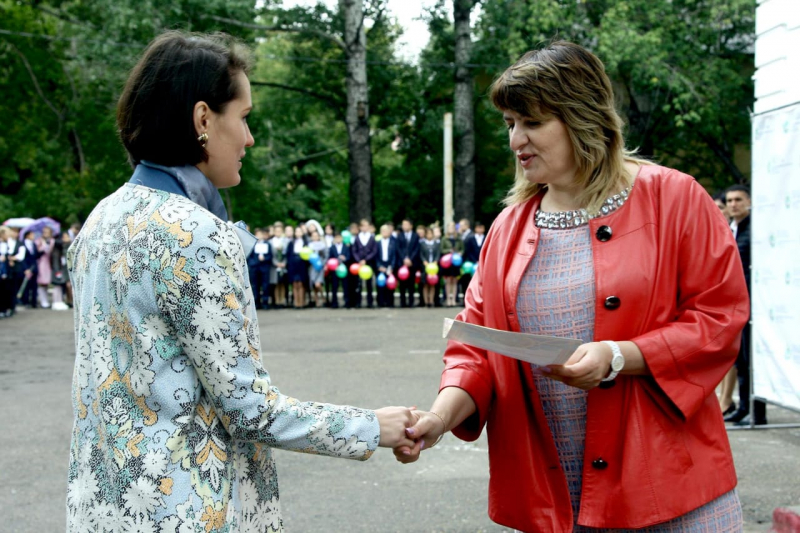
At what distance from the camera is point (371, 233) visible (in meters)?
21.3

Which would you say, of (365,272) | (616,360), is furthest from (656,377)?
(365,272)

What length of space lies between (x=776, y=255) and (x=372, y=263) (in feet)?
47.5

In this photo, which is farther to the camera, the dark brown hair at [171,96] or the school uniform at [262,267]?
the school uniform at [262,267]

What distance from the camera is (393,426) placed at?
2.50m

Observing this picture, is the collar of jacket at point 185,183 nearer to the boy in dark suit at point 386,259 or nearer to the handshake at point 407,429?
the handshake at point 407,429

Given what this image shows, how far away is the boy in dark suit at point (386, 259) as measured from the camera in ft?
68.8

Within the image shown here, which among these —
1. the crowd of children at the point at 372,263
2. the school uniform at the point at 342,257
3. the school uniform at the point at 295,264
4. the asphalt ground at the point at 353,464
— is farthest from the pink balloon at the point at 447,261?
the asphalt ground at the point at 353,464

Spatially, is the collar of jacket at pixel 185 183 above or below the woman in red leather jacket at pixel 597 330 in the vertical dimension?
above

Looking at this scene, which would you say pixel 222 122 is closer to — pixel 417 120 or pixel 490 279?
pixel 490 279

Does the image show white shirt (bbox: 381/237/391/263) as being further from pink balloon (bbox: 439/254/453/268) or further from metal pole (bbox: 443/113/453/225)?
metal pole (bbox: 443/113/453/225)

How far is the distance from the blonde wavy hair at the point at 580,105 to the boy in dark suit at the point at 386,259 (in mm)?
18149

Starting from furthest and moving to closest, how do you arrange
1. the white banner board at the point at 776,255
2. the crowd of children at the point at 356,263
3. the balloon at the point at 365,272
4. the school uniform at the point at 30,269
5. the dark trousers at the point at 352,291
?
the school uniform at the point at 30,269 → the dark trousers at the point at 352,291 → the crowd of children at the point at 356,263 → the balloon at the point at 365,272 → the white banner board at the point at 776,255

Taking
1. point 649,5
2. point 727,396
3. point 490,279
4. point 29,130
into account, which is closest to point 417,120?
point 649,5

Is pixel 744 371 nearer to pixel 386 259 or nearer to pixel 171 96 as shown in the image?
pixel 171 96
